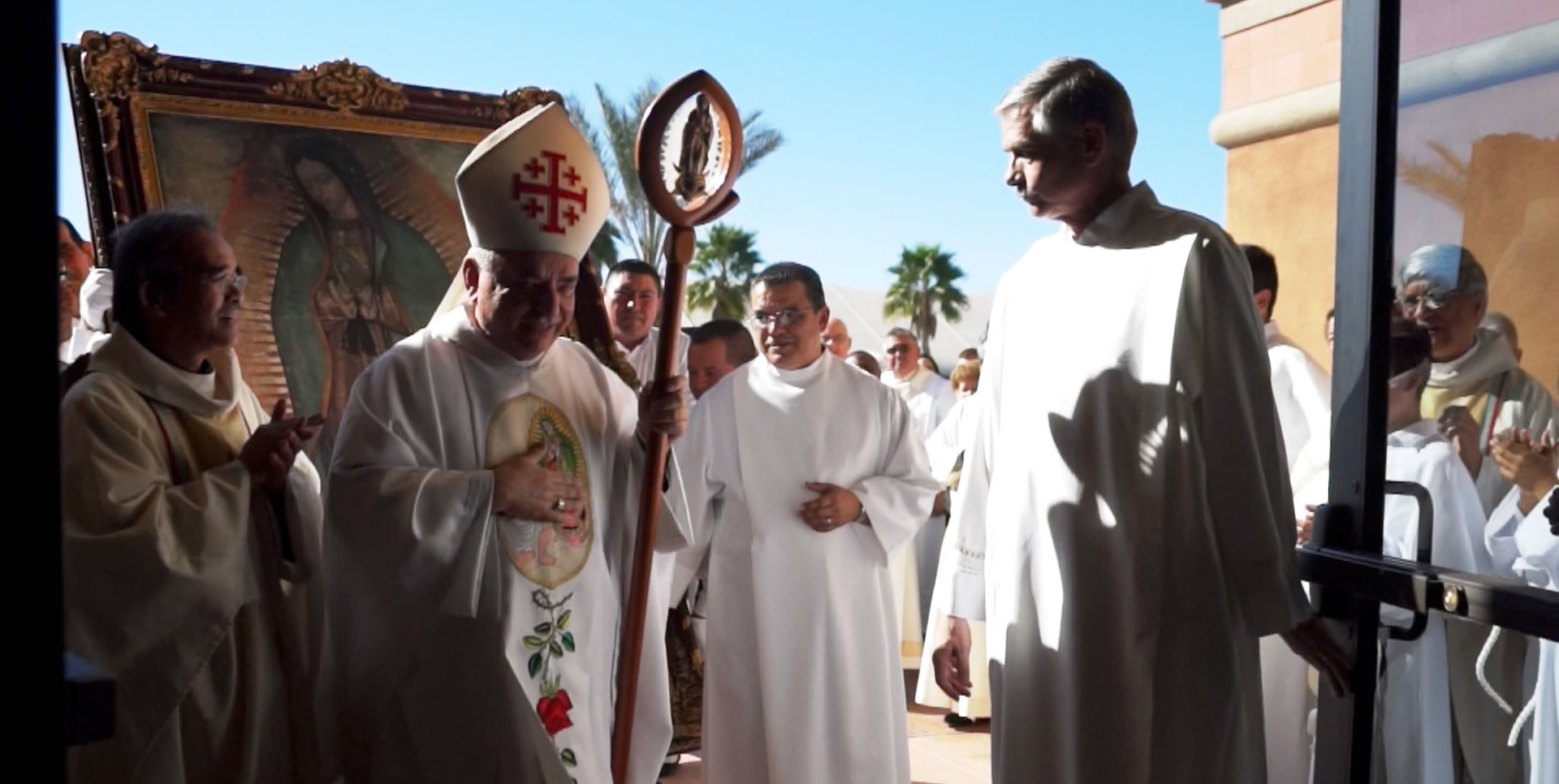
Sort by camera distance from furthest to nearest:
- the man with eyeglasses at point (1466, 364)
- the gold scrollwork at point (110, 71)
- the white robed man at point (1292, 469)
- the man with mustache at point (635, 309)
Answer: the man with mustache at point (635, 309) < the white robed man at point (1292, 469) < the gold scrollwork at point (110, 71) < the man with eyeglasses at point (1466, 364)

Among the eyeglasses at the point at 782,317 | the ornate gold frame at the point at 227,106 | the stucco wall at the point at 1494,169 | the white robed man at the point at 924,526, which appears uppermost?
the ornate gold frame at the point at 227,106

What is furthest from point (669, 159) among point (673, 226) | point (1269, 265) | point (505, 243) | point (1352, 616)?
point (1269, 265)

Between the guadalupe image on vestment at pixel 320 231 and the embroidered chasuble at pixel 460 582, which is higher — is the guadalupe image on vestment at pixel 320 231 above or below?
above

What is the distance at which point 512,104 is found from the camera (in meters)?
4.72

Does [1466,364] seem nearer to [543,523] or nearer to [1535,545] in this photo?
[1535,545]

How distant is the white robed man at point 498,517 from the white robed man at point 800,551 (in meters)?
1.43

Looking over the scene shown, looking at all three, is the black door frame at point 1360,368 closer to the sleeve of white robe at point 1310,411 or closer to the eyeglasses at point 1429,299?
the eyeglasses at point 1429,299

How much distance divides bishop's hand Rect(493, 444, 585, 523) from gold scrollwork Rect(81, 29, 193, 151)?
6.16 feet

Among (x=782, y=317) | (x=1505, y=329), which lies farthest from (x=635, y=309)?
(x=1505, y=329)

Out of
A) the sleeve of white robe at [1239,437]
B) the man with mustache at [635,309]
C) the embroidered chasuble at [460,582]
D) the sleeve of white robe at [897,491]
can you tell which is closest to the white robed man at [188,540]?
the embroidered chasuble at [460,582]

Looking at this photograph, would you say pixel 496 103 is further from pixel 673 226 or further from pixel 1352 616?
pixel 1352 616

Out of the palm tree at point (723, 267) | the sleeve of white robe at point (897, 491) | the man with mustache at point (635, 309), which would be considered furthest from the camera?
the palm tree at point (723, 267)

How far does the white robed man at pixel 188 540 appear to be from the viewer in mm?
2768

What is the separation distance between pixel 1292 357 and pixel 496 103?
121 inches
